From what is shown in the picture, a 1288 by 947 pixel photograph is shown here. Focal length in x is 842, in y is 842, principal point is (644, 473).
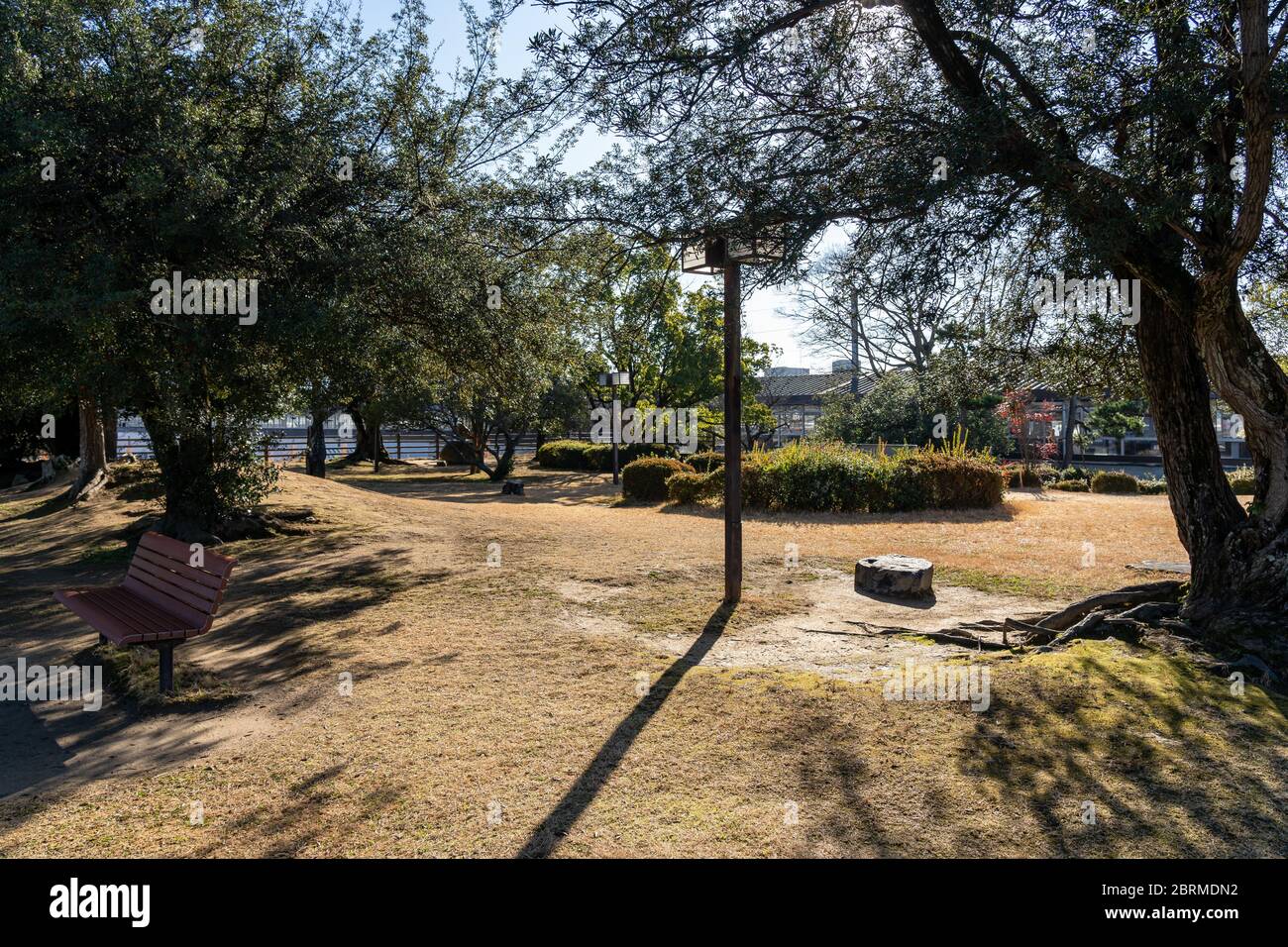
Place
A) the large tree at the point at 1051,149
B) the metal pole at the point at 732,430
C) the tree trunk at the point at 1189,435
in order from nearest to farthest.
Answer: the large tree at the point at 1051,149 → the tree trunk at the point at 1189,435 → the metal pole at the point at 732,430

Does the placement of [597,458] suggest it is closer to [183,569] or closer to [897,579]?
[897,579]

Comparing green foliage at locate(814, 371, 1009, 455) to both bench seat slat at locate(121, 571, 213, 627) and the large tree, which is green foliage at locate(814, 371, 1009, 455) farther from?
bench seat slat at locate(121, 571, 213, 627)

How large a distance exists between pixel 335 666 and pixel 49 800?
2315mm

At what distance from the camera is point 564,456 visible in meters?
33.0

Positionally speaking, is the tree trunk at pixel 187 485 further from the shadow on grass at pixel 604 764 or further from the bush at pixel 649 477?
the bush at pixel 649 477

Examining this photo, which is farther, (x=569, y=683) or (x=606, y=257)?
(x=606, y=257)

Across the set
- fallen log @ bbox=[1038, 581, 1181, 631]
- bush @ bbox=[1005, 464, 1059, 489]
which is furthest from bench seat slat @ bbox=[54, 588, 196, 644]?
bush @ bbox=[1005, 464, 1059, 489]

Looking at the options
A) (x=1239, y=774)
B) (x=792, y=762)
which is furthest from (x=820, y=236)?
(x=1239, y=774)

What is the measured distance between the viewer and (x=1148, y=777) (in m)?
4.14

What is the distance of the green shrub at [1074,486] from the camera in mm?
24453

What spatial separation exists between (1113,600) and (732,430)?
361cm

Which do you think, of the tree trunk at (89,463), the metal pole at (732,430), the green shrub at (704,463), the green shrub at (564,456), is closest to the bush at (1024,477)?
the green shrub at (704,463)

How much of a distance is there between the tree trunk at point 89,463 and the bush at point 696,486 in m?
11.2
